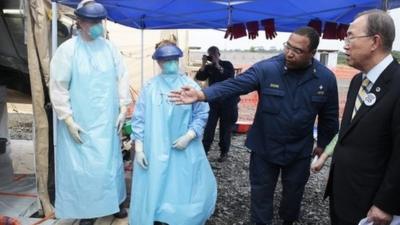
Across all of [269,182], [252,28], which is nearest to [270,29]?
[252,28]

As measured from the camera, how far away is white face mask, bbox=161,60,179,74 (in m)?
2.96

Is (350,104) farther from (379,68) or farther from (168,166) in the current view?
(168,166)

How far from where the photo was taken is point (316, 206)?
166 inches

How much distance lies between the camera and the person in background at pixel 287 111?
2730 millimetres

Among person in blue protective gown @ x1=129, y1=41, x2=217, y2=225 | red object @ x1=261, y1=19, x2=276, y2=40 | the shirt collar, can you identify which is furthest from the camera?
red object @ x1=261, y1=19, x2=276, y2=40

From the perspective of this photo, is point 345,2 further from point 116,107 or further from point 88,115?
point 88,115

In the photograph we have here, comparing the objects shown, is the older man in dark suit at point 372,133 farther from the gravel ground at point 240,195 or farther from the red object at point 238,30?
the red object at point 238,30

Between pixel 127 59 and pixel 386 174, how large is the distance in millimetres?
9345

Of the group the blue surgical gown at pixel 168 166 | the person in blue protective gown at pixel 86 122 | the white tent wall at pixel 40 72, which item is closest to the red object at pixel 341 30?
the blue surgical gown at pixel 168 166

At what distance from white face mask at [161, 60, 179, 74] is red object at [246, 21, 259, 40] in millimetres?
2089

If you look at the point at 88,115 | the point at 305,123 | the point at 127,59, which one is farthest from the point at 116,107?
the point at 127,59

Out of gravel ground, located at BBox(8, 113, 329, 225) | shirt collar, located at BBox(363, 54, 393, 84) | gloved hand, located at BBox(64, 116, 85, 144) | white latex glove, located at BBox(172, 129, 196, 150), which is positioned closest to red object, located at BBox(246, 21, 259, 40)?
gravel ground, located at BBox(8, 113, 329, 225)

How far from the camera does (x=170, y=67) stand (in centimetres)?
297

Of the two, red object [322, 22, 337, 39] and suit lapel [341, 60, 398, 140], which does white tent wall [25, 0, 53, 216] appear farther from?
red object [322, 22, 337, 39]
